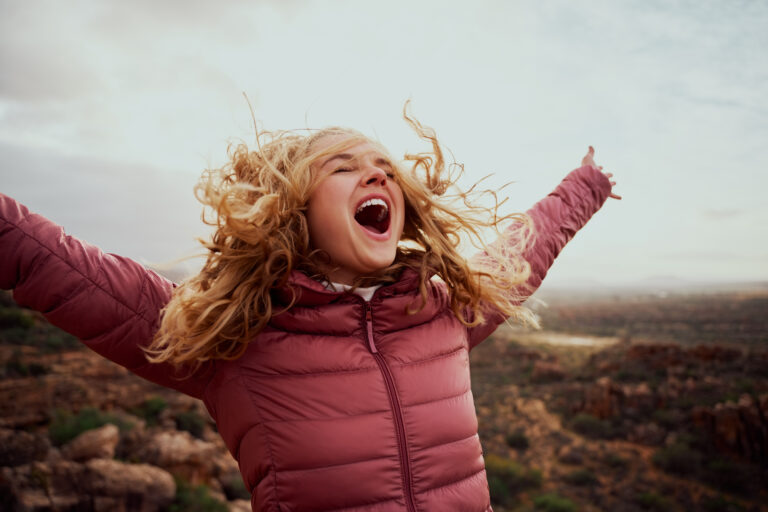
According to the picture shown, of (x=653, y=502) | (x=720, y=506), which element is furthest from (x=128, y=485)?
(x=720, y=506)

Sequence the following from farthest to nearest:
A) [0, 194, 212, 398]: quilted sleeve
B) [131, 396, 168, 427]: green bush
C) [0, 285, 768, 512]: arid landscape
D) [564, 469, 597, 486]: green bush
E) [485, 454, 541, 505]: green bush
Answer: [564, 469, 597, 486]: green bush → [485, 454, 541, 505]: green bush → [131, 396, 168, 427]: green bush → [0, 285, 768, 512]: arid landscape → [0, 194, 212, 398]: quilted sleeve

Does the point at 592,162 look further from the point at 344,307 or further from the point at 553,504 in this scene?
the point at 553,504

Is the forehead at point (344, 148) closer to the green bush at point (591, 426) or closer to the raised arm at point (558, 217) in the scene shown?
the raised arm at point (558, 217)

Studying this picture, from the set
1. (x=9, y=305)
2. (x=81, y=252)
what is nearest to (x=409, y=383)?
(x=81, y=252)

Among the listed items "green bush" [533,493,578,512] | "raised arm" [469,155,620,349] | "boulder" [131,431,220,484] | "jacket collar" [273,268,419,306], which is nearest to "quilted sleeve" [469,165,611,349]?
"raised arm" [469,155,620,349]

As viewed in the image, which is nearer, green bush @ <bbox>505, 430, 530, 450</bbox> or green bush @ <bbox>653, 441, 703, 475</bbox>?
green bush @ <bbox>653, 441, 703, 475</bbox>

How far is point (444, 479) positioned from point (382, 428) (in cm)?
27

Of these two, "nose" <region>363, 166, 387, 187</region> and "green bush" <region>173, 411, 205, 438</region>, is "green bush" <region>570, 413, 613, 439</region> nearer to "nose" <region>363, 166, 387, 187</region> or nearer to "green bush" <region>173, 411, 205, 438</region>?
"green bush" <region>173, 411, 205, 438</region>

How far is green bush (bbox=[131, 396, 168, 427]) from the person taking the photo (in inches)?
319

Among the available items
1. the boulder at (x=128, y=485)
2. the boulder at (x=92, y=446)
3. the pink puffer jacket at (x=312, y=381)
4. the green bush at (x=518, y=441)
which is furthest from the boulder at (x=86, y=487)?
the green bush at (x=518, y=441)

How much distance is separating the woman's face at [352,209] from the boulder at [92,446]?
18.4 ft

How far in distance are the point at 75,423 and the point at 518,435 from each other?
29.4 ft

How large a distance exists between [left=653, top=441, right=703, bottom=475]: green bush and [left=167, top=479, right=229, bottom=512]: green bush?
8.60 m

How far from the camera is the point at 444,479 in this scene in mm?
1439
